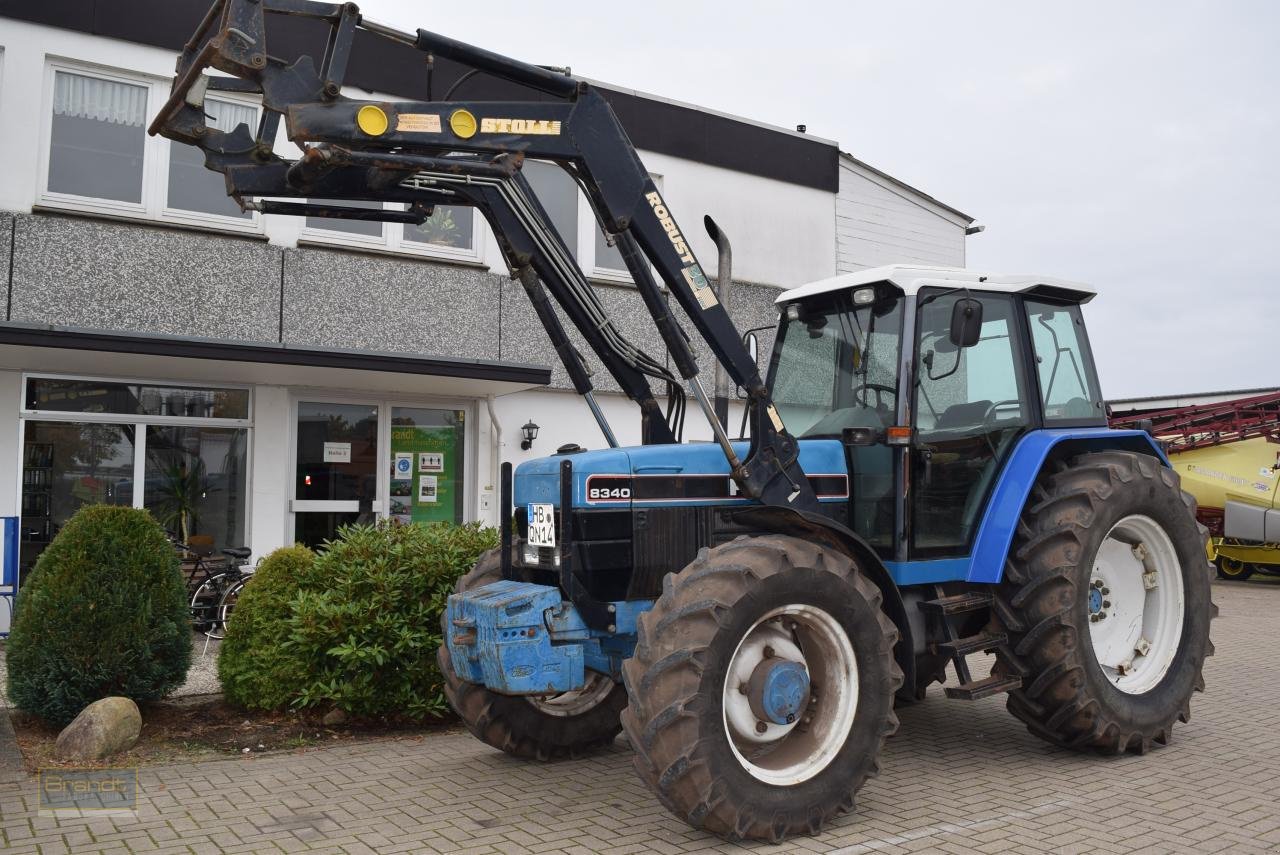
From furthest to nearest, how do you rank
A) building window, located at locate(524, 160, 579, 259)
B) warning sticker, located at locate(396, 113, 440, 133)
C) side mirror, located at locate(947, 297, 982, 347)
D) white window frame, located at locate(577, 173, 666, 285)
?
white window frame, located at locate(577, 173, 666, 285) → building window, located at locate(524, 160, 579, 259) → side mirror, located at locate(947, 297, 982, 347) → warning sticker, located at locate(396, 113, 440, 133)

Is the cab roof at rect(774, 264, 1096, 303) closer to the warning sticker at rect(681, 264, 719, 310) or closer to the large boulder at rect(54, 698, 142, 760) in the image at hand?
the warning sticker at rect(681, 264, 719, 310)

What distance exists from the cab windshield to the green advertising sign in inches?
256

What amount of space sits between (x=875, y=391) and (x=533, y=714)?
102 inches

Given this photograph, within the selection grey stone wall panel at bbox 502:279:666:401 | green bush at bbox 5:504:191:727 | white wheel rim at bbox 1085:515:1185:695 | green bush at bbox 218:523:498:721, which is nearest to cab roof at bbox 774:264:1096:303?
white wheel rim at bbox 1085:515:1185:695

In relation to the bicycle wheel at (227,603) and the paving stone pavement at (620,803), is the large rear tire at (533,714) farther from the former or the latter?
the bicycle wheel at (227,603)

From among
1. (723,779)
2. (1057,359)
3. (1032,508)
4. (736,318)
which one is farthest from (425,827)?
(736,318)

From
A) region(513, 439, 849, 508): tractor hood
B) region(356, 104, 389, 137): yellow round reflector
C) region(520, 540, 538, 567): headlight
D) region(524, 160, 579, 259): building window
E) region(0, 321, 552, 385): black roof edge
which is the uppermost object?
region(524, 160, 579, 259): building window

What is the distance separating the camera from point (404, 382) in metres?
11.3

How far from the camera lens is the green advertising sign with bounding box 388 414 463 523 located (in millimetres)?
11922

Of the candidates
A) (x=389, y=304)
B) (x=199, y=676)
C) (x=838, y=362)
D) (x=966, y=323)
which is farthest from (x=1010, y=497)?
(x=389, y=304)

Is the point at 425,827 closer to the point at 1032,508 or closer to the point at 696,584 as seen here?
the point at 696,584

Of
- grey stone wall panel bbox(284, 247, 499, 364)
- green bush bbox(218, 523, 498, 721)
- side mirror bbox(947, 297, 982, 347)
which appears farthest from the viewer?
grey stone wall panel bbox(284, 247, 499, 364)

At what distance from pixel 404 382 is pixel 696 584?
7.53 m

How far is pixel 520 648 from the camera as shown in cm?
475
